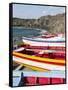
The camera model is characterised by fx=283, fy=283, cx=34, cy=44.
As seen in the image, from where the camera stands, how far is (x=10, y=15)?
2330 millimetres

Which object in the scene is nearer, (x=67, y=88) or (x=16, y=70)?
(x=16, y=70)

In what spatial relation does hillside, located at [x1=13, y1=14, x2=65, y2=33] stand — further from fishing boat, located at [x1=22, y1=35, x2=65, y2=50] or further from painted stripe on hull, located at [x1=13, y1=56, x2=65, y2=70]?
painted stripe on hull, located at [x1=13, y1=56, x2=65, y2=70]

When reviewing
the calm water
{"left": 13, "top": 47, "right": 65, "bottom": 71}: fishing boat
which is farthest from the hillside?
{"left": 13, "top": 47, "right": 65, "bottom": 71}: fishing boat

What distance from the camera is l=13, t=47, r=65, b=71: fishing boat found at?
2.36m

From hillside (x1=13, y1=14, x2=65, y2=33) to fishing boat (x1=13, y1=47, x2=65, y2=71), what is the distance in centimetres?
20

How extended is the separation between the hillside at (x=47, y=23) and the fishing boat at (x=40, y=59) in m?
0.20

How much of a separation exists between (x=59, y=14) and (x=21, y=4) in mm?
352

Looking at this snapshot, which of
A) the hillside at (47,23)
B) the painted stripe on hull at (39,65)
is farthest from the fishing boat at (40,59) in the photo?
the hillside at (47,23)

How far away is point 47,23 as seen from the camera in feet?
7.99

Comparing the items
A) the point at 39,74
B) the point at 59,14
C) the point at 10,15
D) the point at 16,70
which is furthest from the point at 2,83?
the point at 59,14

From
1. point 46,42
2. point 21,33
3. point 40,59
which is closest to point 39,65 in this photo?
point 40,59

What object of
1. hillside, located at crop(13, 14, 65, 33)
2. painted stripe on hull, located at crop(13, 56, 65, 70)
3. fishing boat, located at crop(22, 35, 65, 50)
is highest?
hillside, located at crop(13, 14, 65, 33)

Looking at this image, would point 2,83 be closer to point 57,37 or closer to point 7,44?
point 7,44

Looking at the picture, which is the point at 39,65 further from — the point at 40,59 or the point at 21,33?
the point at 21,33
